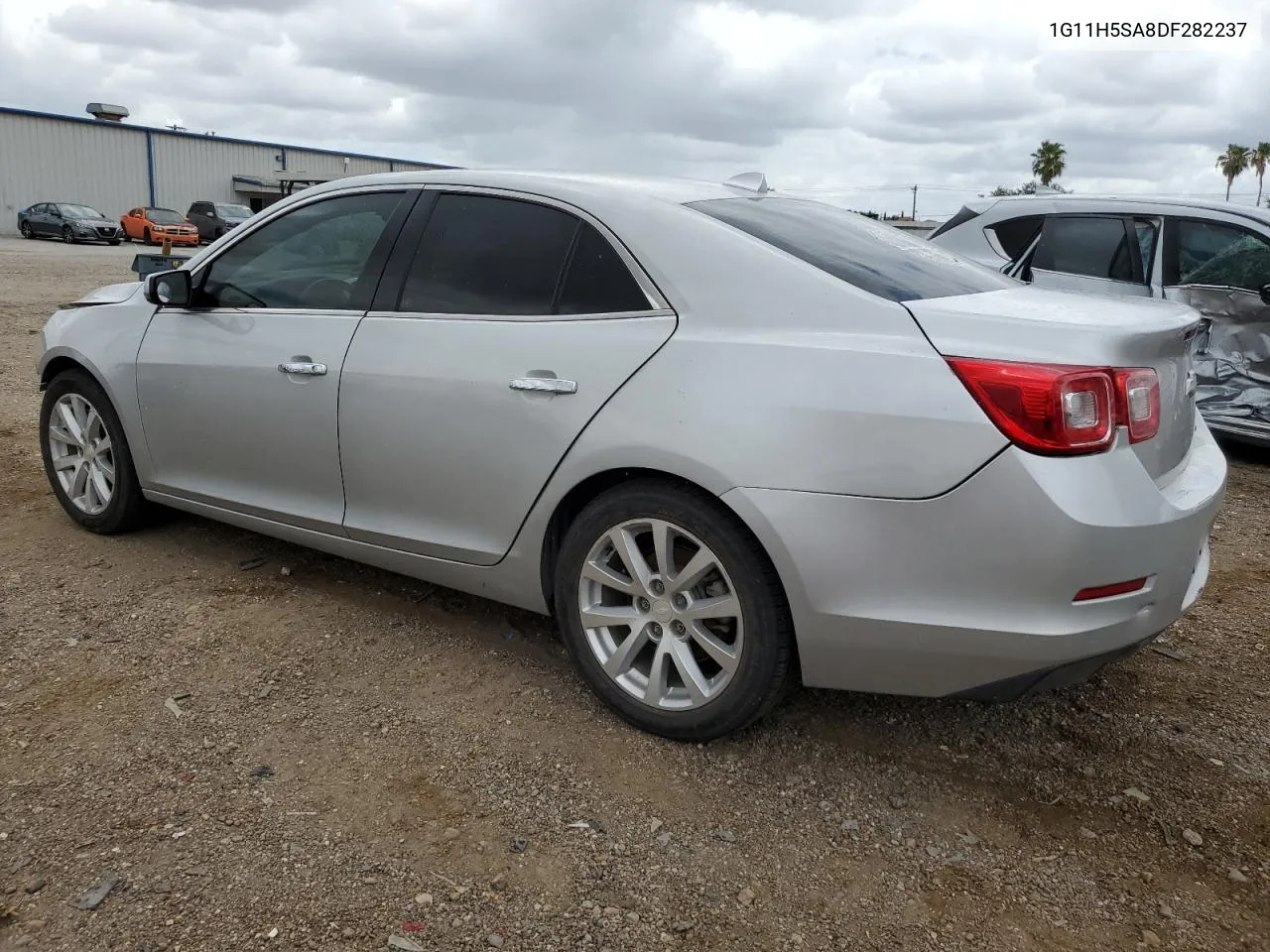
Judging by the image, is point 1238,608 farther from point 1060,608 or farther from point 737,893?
point 737,893

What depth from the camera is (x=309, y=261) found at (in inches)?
148

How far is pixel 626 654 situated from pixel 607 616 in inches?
4.6

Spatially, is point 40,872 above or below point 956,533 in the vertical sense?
below

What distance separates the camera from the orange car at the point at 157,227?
33719 mm

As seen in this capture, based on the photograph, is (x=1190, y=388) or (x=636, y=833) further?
(x=1190, y=388)

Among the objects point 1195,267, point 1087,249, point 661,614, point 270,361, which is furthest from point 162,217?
point 661,614

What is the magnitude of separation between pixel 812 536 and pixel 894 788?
0.78 metres

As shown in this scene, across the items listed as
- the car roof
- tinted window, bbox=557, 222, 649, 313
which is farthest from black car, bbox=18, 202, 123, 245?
tinted window, bbox=557, 222, 649, 313

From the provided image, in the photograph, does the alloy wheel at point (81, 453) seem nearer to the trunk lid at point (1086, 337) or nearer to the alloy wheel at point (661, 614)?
the alloy wheel at point (661, 614)

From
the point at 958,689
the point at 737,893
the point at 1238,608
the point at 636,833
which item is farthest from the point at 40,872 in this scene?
the point at 1238,608

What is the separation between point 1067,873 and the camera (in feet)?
7.86

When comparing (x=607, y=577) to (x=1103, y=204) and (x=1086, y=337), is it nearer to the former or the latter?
(x=1086, y=337)

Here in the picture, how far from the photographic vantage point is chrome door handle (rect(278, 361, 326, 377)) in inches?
136

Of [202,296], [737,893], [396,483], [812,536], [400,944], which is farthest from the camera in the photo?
[202,296]
